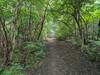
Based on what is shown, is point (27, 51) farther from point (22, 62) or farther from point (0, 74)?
point (0, 74)

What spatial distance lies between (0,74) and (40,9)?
489 inches

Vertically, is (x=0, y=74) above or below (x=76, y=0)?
below

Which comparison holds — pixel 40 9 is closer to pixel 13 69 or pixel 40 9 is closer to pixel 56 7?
pixel 56 7

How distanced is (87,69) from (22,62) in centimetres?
416

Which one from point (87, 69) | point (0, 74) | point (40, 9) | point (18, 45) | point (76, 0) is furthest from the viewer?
point (40, 9)

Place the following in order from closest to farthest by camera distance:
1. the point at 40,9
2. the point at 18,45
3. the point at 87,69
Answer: the point at 87,69
the point at 18,45
the point at 40,9

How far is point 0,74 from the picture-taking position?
8031 mm

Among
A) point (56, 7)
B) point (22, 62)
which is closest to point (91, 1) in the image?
point (56, 7)

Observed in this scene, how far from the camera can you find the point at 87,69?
1003 centimetres

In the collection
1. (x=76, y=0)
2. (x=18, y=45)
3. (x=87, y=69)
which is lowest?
(x=87, y=69)

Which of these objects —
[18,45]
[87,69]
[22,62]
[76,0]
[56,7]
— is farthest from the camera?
[56,7]

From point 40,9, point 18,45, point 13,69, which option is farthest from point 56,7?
point 13,69

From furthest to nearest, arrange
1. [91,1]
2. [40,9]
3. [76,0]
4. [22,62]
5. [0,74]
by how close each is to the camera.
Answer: [40,9], [91,1], [76,0], [22,62], [0,74]

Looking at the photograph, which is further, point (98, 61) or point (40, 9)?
point (40, 9)
